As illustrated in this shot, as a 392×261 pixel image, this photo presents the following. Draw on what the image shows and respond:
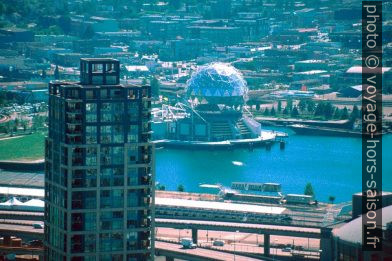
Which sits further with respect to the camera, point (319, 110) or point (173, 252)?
point (319, 110)

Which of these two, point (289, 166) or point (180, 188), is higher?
point (180, 188)

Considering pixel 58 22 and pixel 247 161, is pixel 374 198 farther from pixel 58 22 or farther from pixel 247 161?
pixel 58 22

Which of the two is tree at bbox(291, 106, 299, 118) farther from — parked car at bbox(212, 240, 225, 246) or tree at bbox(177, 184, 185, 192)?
parked car at bbox(212, 240, 225, 246)

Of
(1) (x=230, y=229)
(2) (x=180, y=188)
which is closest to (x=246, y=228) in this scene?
(1) (x=230, y=229)

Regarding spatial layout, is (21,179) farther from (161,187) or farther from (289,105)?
(289,105)

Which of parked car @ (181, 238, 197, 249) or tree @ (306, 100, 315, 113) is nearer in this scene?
parked car @ (181, 238, 197, 249)

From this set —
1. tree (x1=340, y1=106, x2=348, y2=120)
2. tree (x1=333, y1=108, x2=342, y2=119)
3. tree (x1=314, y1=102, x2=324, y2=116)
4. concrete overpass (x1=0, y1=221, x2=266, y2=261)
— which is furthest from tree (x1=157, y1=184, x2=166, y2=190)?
tree (x1=314, y1=102, x2=324, y2=116)

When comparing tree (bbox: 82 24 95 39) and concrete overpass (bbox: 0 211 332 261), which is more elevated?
tree (bbox: 82 24 95 39)

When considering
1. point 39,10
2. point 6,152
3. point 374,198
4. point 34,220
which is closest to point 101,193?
point 374,198
